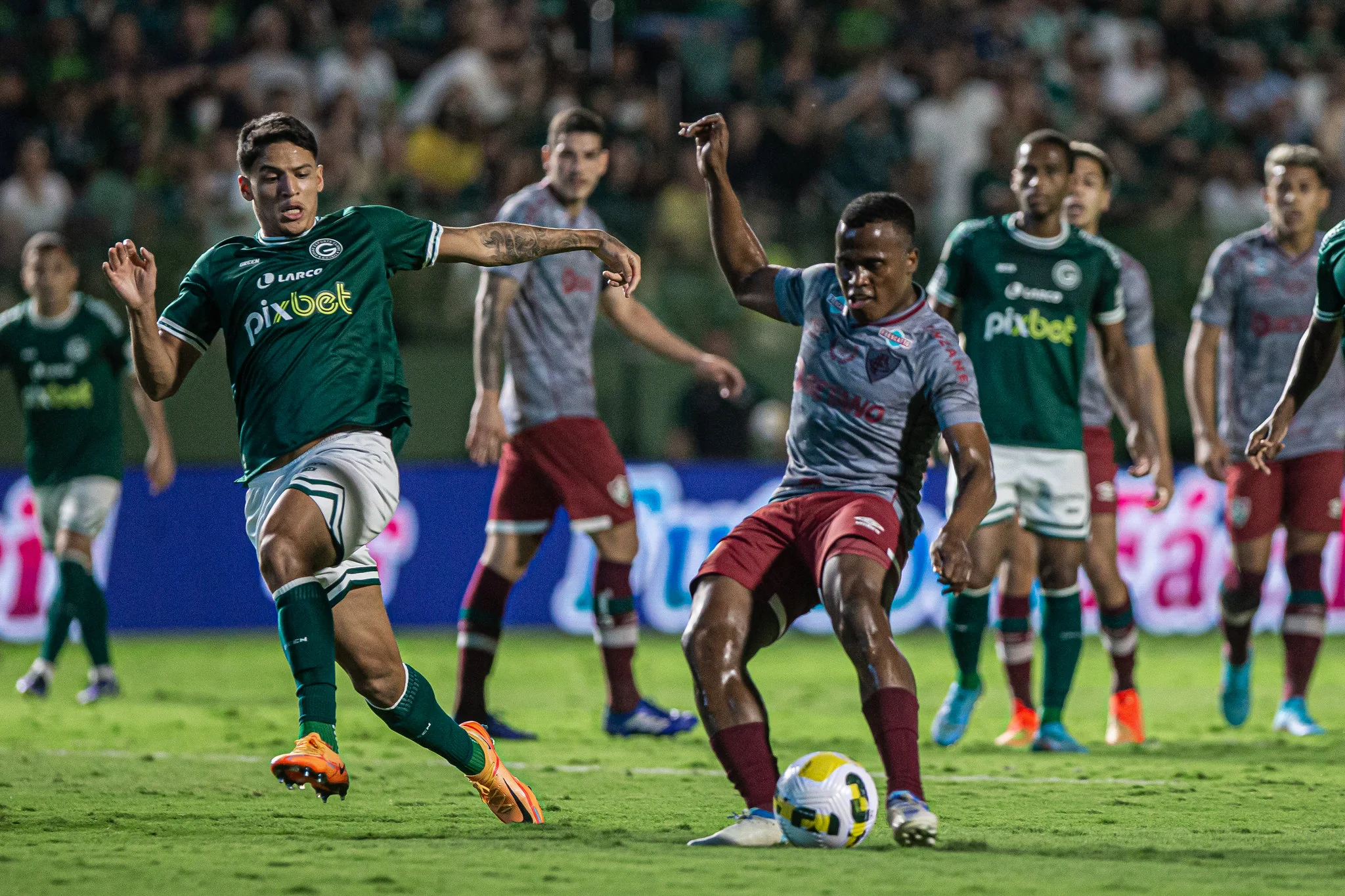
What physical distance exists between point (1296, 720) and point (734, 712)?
427cm

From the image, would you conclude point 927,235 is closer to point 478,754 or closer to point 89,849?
point 478,754

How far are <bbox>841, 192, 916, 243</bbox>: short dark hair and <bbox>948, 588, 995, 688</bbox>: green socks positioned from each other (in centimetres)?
282

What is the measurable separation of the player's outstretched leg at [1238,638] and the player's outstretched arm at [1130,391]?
3.29ft

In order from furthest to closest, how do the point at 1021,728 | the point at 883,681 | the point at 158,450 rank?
the point at 158,450
the point at 1021,728
the point at 883,681

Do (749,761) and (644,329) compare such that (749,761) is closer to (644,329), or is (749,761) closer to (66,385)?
(644,329)

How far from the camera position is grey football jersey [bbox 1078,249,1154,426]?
823 cm

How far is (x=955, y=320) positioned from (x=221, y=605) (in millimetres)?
7000

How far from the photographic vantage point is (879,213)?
218 inches

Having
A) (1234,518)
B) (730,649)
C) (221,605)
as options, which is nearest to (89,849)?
(730,649)

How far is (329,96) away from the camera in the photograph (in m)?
15.1

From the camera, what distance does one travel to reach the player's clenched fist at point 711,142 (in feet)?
19.9

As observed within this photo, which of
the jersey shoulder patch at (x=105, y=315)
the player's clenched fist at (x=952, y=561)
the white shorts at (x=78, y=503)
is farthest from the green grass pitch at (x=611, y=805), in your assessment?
the jersey shoulder patch at (x=105, y=315)

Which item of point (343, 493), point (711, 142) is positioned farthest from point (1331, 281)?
point (343, 493)

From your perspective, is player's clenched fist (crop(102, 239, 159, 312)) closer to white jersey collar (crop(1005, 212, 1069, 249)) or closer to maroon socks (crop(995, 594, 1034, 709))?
white jersey collar (crop(1005, 212, 1069, 249))
